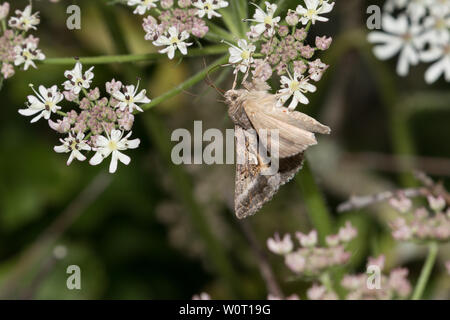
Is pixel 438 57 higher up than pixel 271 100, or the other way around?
pixel 438 57

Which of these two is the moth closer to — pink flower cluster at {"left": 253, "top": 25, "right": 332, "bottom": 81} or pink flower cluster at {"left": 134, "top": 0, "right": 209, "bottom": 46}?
pink flower cluster at {"left": 253, "top": 25, "right": 332, "bottom": 81}

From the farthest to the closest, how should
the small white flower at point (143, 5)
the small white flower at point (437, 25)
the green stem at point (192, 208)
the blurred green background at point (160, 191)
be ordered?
the blurred green background at point (160, 191)
the green stem at point (192, 208)
the small white flower at point (437, 25)
the small white flower at point (143, 5)

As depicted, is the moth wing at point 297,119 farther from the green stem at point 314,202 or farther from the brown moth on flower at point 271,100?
the green stem at point 314,202

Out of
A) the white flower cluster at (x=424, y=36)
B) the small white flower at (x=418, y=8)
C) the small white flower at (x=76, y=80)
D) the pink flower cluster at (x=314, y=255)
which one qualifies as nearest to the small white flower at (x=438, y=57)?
the white flower cluster at (x=424, y=36)

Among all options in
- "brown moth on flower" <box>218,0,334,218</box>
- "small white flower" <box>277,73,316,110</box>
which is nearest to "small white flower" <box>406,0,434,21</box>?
"brown moth on flower" <box>218,0,334,218</box>

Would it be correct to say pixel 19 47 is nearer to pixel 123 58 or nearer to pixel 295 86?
pixel 123 58

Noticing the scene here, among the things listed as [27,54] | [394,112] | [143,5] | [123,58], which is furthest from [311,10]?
[394,112]
